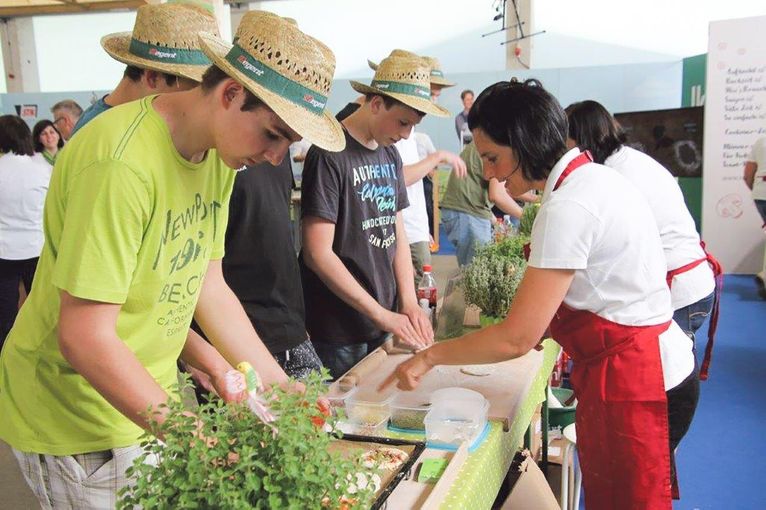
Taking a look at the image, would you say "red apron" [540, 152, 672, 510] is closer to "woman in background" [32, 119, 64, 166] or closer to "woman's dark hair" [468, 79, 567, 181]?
"woman's dark hair" [468, 79, 567, 181]

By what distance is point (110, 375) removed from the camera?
1009mm

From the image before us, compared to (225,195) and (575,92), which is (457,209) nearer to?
(225,195)

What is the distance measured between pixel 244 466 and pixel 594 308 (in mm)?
994

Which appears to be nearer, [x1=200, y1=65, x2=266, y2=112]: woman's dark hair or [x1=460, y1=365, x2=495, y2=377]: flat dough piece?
[x1=200, y1=65, x2=266, y2=112]: woman's dark hair

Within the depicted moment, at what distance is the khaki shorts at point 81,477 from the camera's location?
1170 millimetres

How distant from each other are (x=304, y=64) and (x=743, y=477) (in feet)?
9.05

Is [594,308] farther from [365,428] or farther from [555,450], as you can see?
[555,450]

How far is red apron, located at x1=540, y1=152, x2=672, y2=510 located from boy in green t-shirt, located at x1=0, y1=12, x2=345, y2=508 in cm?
75

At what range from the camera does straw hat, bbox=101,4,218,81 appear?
161 centimetres

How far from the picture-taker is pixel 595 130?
8.13 ft

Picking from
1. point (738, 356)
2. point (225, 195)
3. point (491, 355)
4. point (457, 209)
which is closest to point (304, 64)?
point (225, 195)

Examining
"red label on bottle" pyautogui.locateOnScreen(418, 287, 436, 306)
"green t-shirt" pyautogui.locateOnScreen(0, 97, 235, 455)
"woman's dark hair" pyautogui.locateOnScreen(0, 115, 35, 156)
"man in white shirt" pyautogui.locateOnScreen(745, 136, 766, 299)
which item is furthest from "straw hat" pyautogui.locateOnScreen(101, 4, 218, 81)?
"man in white shirt" pyautogui.locateOnScreen(745, 136, 766, 299)

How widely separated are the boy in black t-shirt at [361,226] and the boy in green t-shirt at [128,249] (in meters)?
0.82

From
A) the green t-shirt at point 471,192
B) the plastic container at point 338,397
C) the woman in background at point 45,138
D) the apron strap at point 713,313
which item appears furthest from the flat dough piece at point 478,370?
the woman in background at point 45,138
